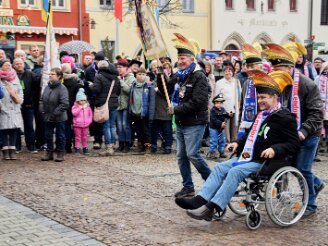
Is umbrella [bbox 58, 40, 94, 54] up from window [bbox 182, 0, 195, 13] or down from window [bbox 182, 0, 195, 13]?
down

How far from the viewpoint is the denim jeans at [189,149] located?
747 centimetres

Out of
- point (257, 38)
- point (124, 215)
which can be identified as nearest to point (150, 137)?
point (124, 215)

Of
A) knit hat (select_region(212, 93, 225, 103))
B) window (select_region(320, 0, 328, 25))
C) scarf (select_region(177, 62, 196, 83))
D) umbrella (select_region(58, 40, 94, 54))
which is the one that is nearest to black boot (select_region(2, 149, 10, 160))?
knit hat (select_region(212, 93, 225, 103))

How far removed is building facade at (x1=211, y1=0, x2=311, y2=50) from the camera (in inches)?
1436

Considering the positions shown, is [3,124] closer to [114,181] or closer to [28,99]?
[28,99]

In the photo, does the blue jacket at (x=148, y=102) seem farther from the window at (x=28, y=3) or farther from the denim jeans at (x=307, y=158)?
the window at (x=28, y=3)

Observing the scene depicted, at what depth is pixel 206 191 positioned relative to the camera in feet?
20.7

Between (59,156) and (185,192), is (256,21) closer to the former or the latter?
(59,156)

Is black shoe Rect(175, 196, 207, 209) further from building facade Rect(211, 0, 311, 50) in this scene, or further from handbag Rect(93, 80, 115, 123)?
building facade Rect(211, 0, 311, 50)

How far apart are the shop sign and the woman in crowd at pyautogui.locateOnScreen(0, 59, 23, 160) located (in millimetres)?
18328

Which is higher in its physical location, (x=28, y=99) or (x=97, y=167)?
(x=28, y=99)

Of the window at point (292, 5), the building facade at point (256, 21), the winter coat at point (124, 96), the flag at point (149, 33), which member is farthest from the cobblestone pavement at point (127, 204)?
the window at point (292, 5)

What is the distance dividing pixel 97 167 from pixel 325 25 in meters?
34.6

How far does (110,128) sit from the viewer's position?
462 inches
